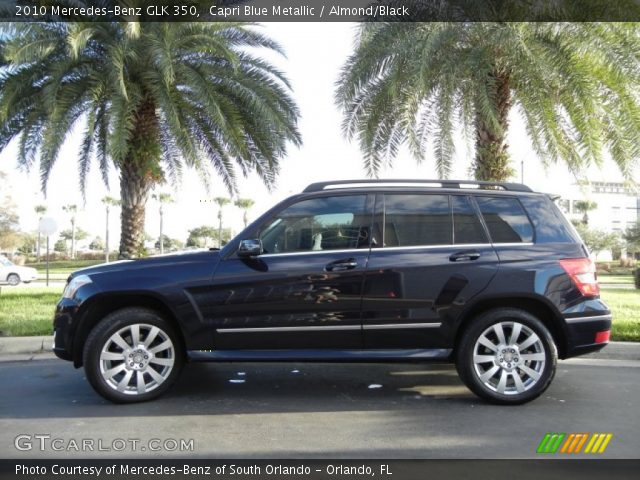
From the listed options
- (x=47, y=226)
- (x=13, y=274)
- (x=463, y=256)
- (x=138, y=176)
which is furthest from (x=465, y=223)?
(x=13, y=274)

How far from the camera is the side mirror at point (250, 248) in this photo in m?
4.88

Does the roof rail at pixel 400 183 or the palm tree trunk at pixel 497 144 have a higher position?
the palm tree trunk at pixel 497 144

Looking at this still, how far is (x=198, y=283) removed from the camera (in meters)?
4.93

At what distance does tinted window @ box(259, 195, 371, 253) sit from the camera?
16.6 ft

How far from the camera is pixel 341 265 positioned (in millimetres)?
4922

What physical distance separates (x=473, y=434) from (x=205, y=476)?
6.36 ft

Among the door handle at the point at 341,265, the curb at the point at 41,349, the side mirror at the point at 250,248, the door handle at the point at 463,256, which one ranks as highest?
the side mirror at the point at 250,248

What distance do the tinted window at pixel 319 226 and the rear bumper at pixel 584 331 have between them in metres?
1.90

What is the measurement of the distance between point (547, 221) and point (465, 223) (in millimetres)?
764

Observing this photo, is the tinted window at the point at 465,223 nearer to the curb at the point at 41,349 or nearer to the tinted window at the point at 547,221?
the tinted window at the point at 547,221

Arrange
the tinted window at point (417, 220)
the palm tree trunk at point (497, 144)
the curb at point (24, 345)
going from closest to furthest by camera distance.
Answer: the tinted window at point (417, 220), the curb at point (24, 345), the palm tree trunk at point (497, 144)

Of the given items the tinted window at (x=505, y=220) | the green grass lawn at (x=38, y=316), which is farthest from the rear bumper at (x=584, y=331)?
the green grass lawn at (x=38, y=316)

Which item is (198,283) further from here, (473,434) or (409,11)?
(409,11)

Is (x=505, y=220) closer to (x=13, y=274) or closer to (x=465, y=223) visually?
(x=465, y=223)
